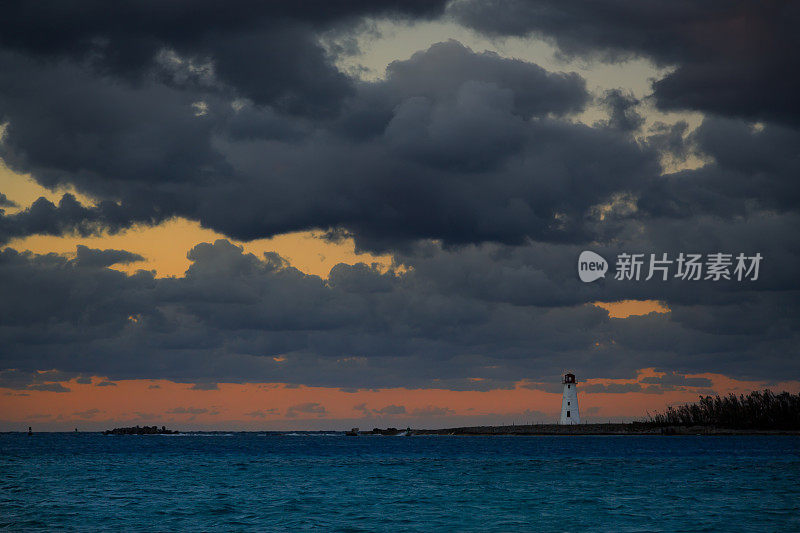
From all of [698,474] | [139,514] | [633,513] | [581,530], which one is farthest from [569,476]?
[139,514]

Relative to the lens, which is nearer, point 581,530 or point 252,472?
point 581,530

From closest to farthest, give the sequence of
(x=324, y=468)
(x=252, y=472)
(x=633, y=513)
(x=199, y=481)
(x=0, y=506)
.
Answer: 1. (x=633, y=513)
2. (x=0, y=506)
3. (x=199, y=481)
4. (x=252, y=472)
5. (x=324, y=468)

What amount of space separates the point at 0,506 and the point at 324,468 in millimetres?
50143

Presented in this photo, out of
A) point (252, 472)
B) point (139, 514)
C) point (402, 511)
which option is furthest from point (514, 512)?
point (252, 472)

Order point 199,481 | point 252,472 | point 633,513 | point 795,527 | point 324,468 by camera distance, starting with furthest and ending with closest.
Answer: point 324,468 < point 252,472 < point 199,481 < point 633,513 < point 795,527

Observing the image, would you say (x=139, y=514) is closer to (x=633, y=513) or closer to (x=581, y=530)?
(x=581, y=530)

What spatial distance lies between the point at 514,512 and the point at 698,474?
36890 millimetres

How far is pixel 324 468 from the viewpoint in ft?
323

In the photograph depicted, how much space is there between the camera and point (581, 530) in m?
42.1

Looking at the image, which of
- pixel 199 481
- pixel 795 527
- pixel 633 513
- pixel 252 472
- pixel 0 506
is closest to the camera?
pixel 795 527

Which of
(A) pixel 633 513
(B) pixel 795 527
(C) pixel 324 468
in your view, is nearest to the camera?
(B) pixel 795 527

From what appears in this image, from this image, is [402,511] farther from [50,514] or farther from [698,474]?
[698,474]

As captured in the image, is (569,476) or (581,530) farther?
(569,476)

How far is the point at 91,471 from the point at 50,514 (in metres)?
45.9
